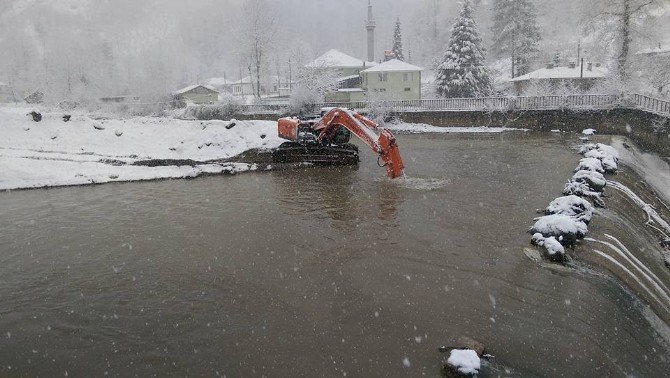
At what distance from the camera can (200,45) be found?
437 ft

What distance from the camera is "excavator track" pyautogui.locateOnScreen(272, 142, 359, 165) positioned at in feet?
63.7

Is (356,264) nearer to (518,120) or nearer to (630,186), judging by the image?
(630,186)

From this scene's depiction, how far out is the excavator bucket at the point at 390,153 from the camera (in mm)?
15047

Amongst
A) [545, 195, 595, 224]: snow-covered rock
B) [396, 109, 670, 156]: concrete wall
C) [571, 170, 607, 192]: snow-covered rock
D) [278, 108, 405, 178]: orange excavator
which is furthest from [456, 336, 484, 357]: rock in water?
[396, 109, 670, 156]: concrete wall

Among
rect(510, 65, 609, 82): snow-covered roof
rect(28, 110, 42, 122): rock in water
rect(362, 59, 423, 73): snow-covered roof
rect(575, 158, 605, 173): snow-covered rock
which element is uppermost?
rect(362, 59, 423, 73): snow-covered roof

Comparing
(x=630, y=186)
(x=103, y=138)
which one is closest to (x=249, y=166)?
(x=103, y=138)

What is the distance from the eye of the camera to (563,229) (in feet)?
30.3

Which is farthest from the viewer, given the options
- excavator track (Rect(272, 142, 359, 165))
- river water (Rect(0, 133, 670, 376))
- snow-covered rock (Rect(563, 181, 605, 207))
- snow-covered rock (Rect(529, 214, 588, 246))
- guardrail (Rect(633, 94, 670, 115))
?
guardrail (Rect(633, 94, 670, 115))

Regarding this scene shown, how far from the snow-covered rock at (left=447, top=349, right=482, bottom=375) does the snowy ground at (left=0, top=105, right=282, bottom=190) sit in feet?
47.2

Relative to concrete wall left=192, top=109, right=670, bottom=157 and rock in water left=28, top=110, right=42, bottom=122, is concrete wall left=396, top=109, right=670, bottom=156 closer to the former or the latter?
concrete wall left=192, top=109, right=670, bottom=157

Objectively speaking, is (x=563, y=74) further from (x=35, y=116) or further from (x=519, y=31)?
(x=35, y=116)

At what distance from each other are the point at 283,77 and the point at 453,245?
98241 mm

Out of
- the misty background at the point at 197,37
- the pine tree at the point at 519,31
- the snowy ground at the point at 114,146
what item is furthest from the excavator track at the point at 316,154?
the pine tree at the point at 519,31

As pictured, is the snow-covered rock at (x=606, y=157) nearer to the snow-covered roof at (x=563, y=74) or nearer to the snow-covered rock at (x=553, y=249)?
the snow-covered rock at (x=553, y=249)
